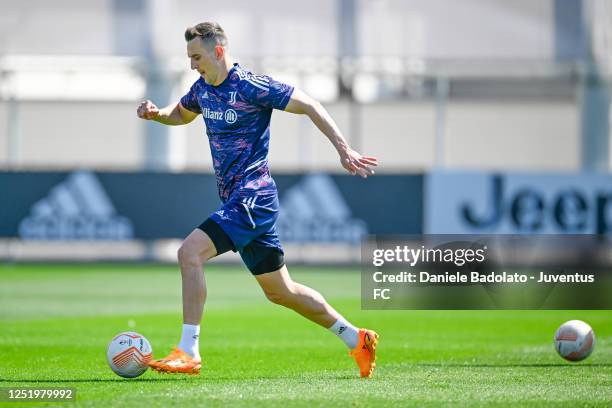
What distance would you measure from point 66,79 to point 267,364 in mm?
21585

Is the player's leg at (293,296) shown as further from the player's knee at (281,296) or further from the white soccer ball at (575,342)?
the white soccer ball at (575,342)

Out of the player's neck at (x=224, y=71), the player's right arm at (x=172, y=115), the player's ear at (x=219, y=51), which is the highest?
the player's ear at (x=219, y=51)

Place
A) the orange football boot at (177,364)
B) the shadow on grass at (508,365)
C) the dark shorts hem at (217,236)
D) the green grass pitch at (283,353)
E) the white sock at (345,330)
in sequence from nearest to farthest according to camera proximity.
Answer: the green grass pitch at (283,353)
the orange football boot at (177,364)
the dark shorts hem at (217,236)
the white sock at (345,330)
the shadow on grass at (508,365)

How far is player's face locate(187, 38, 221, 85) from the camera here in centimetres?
836

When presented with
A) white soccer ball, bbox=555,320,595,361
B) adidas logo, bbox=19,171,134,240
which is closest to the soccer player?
white soccer ball, bbox=555,320,595,361

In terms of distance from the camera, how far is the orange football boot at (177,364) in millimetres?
8008

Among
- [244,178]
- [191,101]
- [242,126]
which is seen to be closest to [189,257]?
[244,178]

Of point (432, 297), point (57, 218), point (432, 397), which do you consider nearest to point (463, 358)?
point (432, 397)

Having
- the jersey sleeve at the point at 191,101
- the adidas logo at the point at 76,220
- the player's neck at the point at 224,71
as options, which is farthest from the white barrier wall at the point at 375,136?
the player's neck at the point at 224,71

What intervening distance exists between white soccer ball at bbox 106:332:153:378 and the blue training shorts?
0.83m

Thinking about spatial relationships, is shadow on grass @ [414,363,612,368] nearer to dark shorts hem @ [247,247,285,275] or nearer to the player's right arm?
dark shorts hem @ [247,247,285,275]

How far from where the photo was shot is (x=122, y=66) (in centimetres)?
2891

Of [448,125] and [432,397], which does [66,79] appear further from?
[432,397]

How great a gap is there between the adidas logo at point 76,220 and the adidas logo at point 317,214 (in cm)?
318
